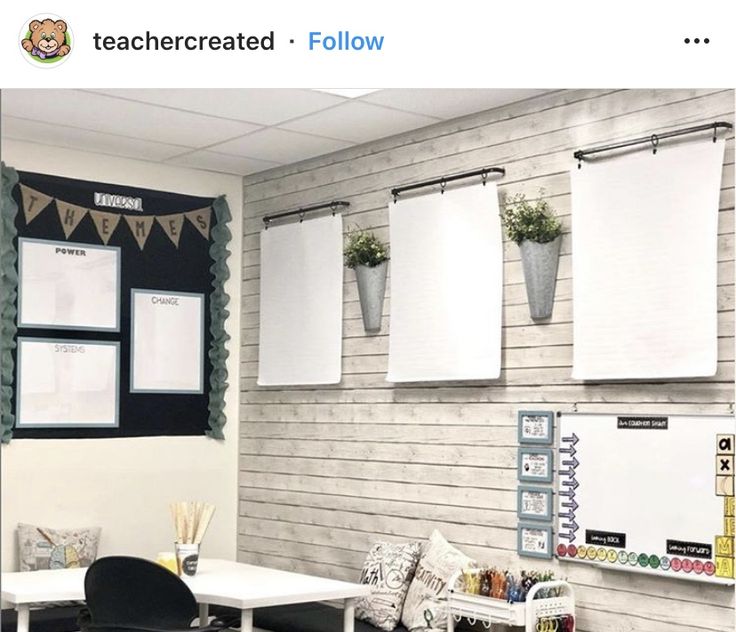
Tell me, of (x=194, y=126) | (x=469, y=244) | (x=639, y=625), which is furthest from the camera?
(x=194, y=126)

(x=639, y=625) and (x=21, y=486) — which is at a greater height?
(x=21, y=486)

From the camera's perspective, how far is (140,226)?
5.96m

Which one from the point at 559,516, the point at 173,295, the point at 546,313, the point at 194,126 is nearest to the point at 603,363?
the point at 546,313

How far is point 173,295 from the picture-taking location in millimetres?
6051

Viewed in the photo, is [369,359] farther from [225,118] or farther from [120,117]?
[120,117]

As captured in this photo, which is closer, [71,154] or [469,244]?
[469,244]

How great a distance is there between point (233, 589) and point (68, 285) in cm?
229

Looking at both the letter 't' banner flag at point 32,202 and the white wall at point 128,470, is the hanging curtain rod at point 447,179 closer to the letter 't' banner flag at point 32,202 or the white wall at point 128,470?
the white wall at point 128,470
